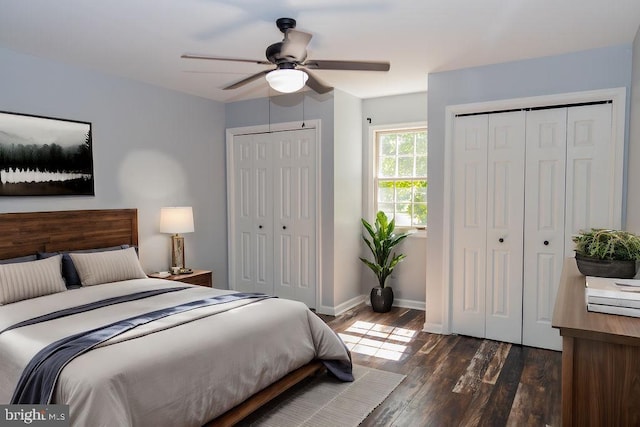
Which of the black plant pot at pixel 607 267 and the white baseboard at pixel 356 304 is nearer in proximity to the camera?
the black plant pot at pixel 607 267

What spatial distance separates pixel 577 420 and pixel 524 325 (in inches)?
110

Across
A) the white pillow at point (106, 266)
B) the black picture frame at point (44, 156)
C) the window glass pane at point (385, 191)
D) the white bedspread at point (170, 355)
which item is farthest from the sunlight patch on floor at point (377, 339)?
the black picture frame at point (44, 156)

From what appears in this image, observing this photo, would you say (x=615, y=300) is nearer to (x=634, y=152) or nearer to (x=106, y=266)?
(x=634, y=152)

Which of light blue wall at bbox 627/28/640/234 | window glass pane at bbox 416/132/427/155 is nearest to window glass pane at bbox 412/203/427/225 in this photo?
window glass pane at bbox 416/132/427/155

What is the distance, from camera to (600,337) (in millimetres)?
1210

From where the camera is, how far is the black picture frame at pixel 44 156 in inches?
137

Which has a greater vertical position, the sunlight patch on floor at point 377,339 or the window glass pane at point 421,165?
the window glass pane at point 421,165

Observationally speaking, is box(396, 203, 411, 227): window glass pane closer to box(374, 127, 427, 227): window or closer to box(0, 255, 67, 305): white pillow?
box(374, 127, 427, 227): window

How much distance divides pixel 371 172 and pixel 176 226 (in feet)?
7.57

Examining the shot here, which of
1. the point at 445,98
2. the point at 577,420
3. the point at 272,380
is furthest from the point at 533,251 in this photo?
the point at 577,420

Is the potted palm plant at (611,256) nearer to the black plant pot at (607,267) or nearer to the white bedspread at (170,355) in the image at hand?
the black plant pot at (607,267)

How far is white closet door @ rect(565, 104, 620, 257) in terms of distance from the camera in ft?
11.4

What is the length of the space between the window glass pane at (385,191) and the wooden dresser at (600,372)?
13.0ft

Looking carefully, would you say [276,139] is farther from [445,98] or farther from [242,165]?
[445,98]
